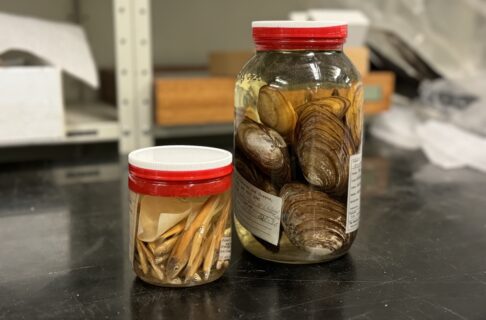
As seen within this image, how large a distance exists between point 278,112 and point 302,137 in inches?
1.3

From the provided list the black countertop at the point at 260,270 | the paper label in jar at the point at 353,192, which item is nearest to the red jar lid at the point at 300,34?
the paper label in jar at the point at 353,192

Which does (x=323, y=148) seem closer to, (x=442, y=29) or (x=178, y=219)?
(x=178, y=219)

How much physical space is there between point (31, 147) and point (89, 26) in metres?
0.31

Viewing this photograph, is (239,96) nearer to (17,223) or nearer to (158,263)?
(158,263)

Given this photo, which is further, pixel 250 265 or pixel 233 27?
pixel 233 27

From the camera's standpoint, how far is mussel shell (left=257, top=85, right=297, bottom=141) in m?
0.54

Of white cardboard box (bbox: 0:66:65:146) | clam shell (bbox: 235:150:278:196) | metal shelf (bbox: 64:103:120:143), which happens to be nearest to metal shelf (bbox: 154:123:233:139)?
A: metal shelf (bbox: 64:103:120:143)

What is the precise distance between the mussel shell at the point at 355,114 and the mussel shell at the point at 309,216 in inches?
2.6

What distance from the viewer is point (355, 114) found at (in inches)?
22.3

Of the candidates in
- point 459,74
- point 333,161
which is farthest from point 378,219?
point 459,74

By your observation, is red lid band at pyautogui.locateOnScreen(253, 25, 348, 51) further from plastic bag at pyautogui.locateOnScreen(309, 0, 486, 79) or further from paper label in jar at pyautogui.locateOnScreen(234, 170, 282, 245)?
plastic bag at pyautogui.locateOnScreen(309, 0, 486, 79)

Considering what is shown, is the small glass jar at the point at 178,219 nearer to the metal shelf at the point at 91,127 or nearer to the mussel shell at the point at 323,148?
the mussel shell at the point at 323,148

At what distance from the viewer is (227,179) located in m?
0.53

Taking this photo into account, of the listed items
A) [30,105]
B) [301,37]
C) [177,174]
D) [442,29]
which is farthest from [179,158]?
[442,29]
